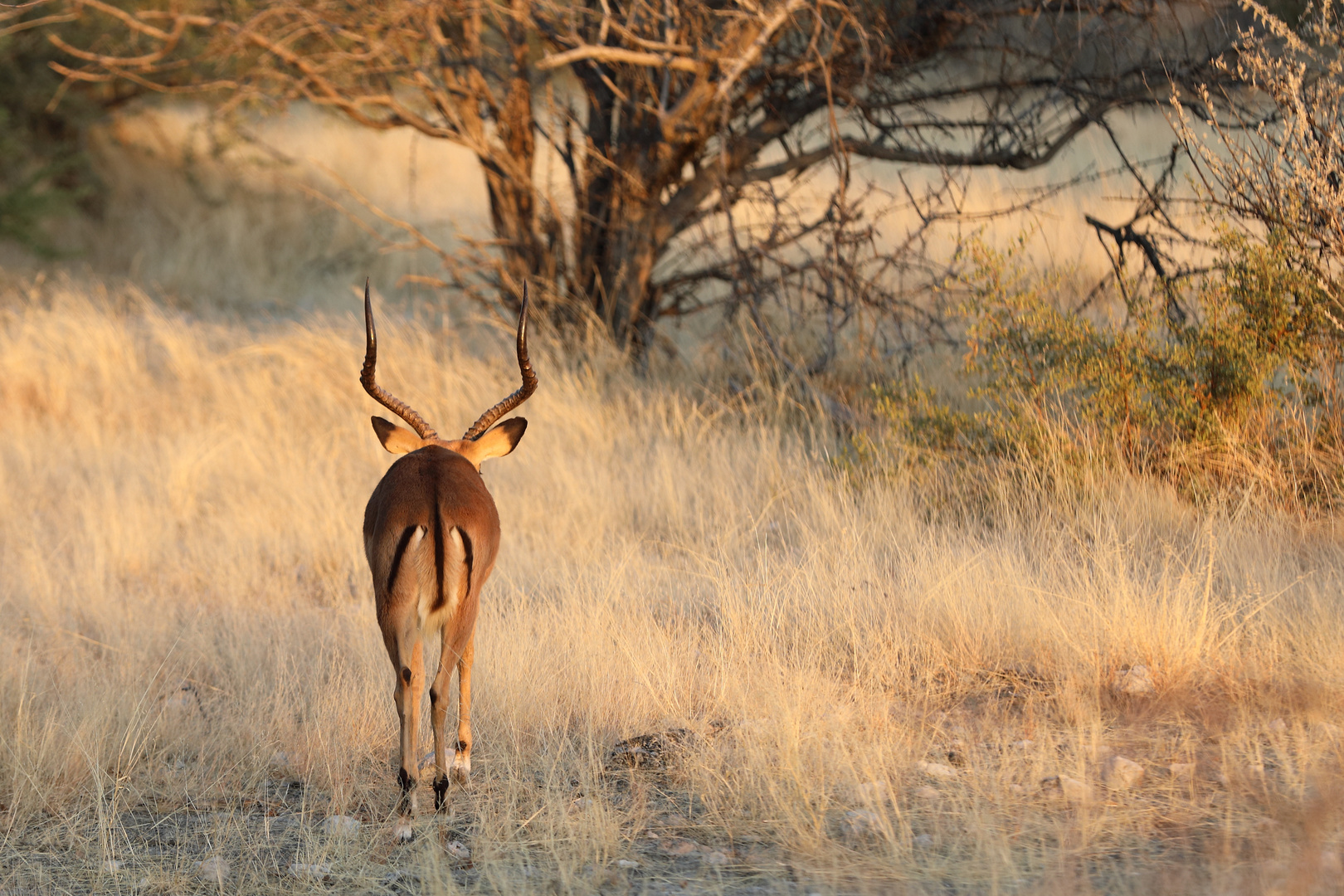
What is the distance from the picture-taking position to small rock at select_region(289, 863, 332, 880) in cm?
312

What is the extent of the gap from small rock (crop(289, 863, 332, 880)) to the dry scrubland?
2 centimetres

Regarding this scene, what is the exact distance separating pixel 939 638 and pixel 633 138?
16.2 feet

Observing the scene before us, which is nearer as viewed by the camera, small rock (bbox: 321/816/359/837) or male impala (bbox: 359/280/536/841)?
male impala (bbox: 359/280/536/841)

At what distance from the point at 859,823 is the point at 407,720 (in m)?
1.23

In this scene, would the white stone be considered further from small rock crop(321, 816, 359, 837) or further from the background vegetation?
small rock crop(321, 816, 359, 837)

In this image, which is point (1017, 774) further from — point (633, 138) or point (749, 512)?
point (633, 138)

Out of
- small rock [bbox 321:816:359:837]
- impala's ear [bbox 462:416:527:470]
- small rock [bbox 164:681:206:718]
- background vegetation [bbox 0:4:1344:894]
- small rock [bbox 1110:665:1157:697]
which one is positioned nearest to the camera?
background vegetation [bbox 0:4:1344:894]

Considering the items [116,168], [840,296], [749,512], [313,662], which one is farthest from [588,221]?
[116,168]

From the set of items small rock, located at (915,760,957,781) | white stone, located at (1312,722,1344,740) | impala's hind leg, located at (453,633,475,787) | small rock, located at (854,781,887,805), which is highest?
impala's hind leg, located at (453,633,475,787)

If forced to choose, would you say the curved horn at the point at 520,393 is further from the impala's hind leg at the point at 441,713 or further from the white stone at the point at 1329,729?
the white stone at the point at 1329,729

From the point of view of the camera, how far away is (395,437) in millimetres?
3719

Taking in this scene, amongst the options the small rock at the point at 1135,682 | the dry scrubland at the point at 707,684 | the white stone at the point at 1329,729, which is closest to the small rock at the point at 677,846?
the dry scrubland at the point at 707,684

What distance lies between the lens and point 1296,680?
3.85 m

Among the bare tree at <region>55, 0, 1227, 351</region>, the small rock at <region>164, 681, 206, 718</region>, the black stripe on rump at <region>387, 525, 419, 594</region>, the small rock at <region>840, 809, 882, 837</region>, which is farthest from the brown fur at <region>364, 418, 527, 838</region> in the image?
the bare tree at <region>55, 0, 1227, 351</region>
